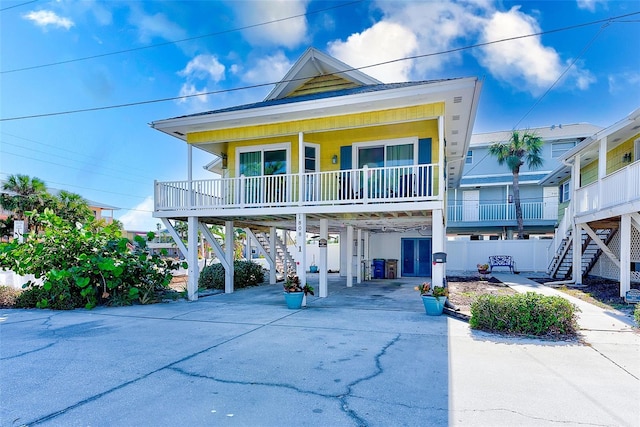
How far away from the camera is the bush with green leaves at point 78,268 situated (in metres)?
9.34

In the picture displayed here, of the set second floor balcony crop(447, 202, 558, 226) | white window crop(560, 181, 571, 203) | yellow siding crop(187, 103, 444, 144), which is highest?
yellow siding crop(187, 103, 444, 144)

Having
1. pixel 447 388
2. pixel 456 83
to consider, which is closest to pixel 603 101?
pixel 456 83

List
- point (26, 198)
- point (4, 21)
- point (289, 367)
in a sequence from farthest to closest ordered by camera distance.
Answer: point (26, 198), point (4, 21), point (289, 367)

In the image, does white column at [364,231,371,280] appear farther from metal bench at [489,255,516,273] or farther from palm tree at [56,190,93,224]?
palm tree at [56,190,93,224]

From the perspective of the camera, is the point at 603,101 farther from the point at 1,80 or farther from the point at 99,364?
the point at 1,80

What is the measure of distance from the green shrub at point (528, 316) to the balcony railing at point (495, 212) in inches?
712

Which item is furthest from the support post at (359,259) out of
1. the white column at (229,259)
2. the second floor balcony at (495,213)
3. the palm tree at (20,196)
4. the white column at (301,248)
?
the palm tree at (20,196)

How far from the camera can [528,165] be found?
75.7ft

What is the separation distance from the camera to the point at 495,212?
2344 centimetres

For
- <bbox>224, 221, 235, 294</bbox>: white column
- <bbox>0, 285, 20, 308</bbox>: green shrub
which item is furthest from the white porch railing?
<bbox>0, 285, 20, 308</bbox>: green shrub

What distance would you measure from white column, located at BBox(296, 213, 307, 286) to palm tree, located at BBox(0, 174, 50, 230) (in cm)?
1785

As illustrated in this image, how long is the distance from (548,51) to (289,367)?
12.4 m

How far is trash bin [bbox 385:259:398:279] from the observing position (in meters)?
17.7

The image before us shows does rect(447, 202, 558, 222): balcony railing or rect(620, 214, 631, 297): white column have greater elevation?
rect(447, 202, 558, 222): balcony railing
